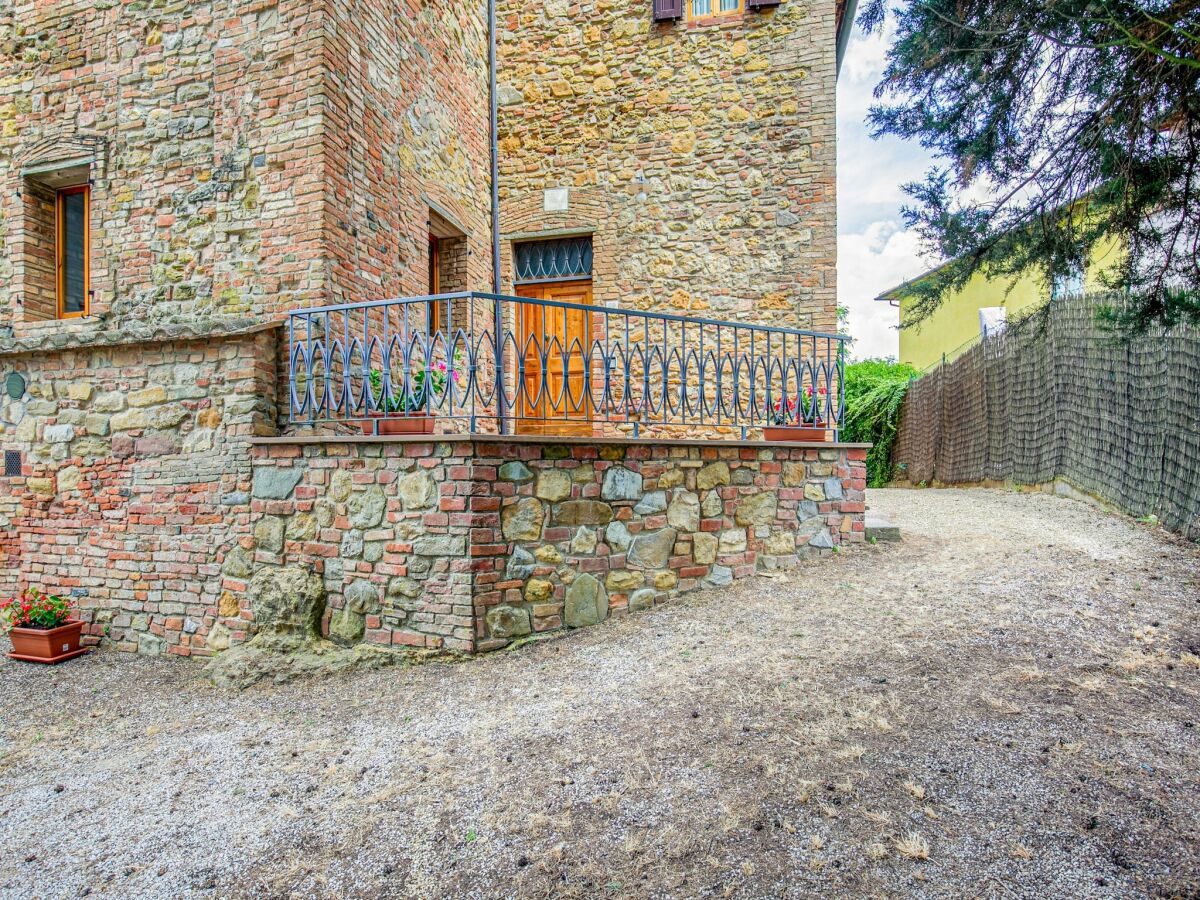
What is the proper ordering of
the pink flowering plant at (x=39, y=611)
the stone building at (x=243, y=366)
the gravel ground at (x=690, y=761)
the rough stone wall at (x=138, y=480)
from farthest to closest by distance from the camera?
the pink flowering plant at (x=39, y=611) → the rough stone wall at (x=138, y=480) → the stone building at (x=243, y=366) → the gravel ground at (x=690, y=761)

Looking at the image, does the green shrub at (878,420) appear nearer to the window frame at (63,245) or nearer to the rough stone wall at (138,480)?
the rough stone wall at (138,480)

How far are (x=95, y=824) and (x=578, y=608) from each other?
7.85 ft

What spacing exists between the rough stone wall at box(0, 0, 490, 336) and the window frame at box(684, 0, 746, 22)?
3281 mm

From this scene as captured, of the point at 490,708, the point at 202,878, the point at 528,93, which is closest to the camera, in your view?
the point at 202,878

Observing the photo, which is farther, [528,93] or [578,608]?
[528,93]

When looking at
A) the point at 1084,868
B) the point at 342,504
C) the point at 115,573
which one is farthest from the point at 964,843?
the point at 115,573

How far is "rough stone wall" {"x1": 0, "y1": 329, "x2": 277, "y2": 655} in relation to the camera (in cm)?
433

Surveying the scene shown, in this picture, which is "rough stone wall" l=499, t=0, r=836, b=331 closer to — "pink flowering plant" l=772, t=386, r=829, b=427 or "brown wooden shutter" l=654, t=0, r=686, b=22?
"brown wooden shutter" l=654, t=0, r=686, b=22

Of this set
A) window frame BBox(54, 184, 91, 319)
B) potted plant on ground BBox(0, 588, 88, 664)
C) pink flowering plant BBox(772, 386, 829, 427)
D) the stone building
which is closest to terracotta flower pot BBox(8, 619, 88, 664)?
potted plant on ground BBox(0, 588, 88, 664)

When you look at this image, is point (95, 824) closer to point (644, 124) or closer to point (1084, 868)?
point (1084, 868)

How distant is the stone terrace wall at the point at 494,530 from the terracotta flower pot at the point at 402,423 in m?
0.18

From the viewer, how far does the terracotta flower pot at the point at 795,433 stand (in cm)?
475

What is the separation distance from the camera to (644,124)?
709cm

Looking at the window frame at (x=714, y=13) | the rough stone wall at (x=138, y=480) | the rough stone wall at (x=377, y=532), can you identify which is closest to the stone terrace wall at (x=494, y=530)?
the rough stone wall at (x=377, y=532)
